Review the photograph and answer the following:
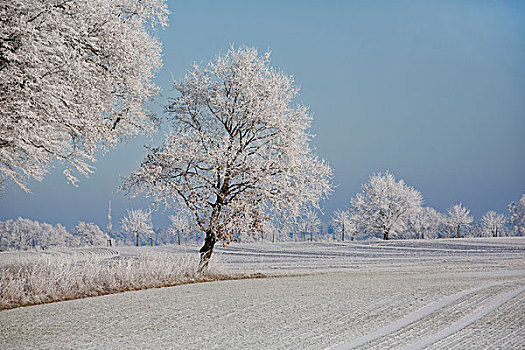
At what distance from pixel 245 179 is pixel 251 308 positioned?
7.01 meters

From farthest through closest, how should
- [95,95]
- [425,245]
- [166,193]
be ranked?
1. [425,245]
2. [166,193]
3. [95,95]

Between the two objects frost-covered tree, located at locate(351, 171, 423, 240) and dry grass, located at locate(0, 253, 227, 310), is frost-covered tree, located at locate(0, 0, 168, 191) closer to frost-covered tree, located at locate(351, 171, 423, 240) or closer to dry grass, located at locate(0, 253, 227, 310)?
dry grass, located at locate(0, 253, 227, 310)

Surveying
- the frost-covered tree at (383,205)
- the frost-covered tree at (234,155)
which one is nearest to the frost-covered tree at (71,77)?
the frost-covered tree at (234,155)

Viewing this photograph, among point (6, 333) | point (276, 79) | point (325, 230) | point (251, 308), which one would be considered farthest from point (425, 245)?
point (325, 230)

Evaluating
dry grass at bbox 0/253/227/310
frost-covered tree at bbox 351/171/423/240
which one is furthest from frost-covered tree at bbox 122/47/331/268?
frost-covered tree at bbox 351/171/423/240

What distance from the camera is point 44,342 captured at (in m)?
5.32

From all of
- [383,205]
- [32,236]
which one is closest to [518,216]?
[383,205]

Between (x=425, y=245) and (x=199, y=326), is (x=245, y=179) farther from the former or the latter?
(x=425, y=245)

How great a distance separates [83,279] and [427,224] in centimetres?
8039

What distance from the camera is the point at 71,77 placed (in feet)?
32.4

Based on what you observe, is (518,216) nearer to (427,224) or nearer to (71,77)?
(427,224)

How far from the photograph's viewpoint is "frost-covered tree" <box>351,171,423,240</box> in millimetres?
51412

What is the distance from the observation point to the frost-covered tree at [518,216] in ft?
238

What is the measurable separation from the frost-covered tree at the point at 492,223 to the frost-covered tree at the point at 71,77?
84.7 metres
